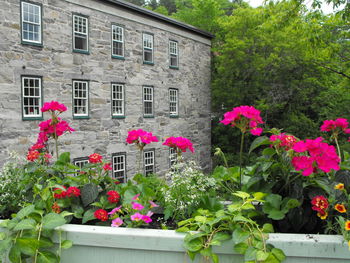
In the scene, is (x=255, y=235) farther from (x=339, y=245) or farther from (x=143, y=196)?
(x=143, y=196)

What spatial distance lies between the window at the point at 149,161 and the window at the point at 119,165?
67.4 inches

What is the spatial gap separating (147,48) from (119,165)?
651 centimetres

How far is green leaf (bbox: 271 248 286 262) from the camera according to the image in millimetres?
1924

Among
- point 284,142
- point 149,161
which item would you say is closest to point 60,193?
point 284,142

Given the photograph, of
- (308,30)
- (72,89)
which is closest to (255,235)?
(308,30)

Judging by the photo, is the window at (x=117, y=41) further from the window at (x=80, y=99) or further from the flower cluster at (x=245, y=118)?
the flower cluster at (x=245, y=118)

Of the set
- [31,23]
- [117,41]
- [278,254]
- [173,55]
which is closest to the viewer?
[278,254]

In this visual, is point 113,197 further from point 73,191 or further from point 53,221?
point 53,221

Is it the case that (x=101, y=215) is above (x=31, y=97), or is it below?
below

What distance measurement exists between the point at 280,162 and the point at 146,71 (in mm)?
16727

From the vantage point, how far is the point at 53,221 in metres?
2.12

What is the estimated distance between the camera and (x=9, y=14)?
491 inches

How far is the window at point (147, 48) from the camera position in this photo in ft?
61.3

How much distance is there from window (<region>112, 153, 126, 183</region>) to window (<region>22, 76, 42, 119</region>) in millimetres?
4496
